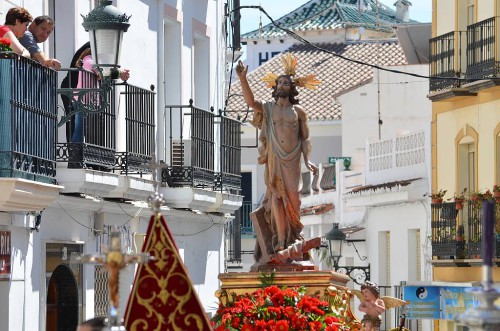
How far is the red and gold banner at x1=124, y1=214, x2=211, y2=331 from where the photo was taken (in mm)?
8570

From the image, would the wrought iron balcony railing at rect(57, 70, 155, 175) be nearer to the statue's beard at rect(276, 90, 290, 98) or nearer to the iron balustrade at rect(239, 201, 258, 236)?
the statue's beard at rect(276, 90, 290, 98)

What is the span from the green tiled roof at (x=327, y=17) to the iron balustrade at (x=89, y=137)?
142ft

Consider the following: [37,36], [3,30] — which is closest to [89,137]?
[37,36]

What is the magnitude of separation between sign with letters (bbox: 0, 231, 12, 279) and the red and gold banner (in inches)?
288

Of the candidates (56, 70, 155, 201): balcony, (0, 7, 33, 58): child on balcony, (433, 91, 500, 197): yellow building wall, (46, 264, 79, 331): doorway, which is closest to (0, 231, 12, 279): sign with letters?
(56, 70, 155, 201): balcony

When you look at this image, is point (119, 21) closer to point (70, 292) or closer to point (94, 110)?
point (94, 110)

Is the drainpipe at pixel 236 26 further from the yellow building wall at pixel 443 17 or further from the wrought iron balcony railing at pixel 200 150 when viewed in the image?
the yellow building wall at pixel 443 17

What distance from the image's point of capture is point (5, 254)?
1598cm

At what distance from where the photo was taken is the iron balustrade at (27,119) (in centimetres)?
1481

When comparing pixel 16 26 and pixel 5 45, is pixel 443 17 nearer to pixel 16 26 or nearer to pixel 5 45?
pixel 16 26

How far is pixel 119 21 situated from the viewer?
53.8ft

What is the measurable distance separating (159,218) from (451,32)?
24264 mm

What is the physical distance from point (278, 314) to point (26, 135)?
9.80ft

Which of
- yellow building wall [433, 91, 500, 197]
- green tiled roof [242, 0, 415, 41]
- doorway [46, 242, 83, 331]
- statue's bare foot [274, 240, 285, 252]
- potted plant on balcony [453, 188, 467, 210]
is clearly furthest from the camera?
green tiled roof [242, 0, 415, 41]
